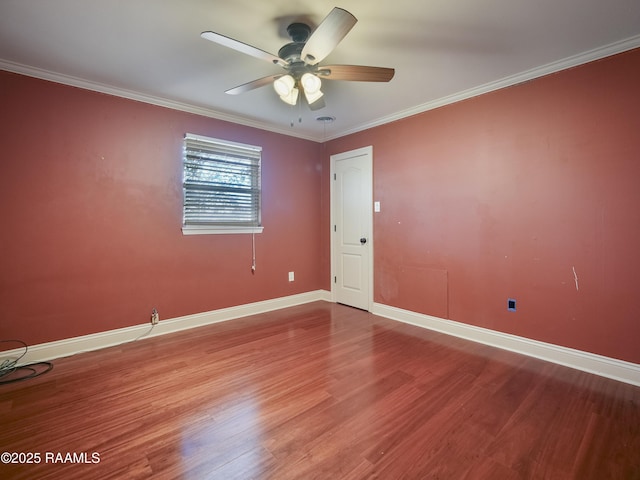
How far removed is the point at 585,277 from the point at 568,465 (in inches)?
61.0

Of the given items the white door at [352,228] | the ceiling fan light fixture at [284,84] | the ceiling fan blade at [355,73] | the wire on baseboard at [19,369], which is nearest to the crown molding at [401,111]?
the white door at [352,228]

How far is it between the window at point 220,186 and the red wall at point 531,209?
182cm

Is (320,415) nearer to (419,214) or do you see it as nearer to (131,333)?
(131,333)

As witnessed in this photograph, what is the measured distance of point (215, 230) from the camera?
3.67 meters

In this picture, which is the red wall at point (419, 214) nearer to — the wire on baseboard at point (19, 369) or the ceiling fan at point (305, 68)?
the wire on baseboard at point (19, 369)

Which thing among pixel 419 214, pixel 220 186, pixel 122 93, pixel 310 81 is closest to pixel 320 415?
pixel 310 81

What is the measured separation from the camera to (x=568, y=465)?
1.50 metres

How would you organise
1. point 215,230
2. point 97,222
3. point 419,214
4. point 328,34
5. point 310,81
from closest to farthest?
point 328,34, point 310,81, point 97,222, point 419,214, point 215,230

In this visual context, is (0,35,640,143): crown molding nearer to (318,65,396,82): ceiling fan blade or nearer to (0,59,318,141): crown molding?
(0,59,318,141): crown molding

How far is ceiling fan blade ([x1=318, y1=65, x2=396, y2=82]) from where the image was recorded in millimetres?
1988

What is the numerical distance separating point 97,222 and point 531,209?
13.2 feet

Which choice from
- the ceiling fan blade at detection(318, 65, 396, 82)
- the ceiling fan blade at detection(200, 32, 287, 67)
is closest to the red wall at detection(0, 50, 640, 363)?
the ceiling fan blade at detection(318, 65, 396, 82)

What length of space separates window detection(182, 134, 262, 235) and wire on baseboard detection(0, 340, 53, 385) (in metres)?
1.65

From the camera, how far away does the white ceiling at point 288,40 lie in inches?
73.8
